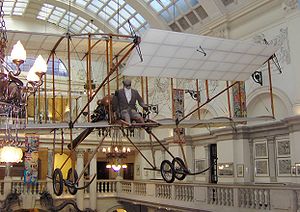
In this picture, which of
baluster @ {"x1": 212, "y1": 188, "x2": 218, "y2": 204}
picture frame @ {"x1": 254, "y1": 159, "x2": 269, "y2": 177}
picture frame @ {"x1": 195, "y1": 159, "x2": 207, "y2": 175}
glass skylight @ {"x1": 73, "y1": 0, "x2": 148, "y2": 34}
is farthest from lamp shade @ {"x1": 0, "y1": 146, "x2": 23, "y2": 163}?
glass skylight @ {"x1": 73, "y1": 0, "x2": 148, "y2": 34}

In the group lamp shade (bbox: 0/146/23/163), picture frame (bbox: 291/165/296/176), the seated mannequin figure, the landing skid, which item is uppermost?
the seated mannequin figure

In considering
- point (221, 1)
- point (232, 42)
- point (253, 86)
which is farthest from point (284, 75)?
point (232, 42)

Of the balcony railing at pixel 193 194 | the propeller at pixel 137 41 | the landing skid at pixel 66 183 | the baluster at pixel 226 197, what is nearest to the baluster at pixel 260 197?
the balcony railing at pixel 193 194

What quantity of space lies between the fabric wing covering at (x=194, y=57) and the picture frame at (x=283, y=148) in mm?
4730

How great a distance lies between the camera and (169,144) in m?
20.8

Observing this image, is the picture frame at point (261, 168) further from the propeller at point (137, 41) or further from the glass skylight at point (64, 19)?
the glass skylight at point (64, 19)

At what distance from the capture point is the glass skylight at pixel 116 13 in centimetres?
2228

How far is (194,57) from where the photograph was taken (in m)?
8.94

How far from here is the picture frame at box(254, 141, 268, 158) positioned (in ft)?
49.3

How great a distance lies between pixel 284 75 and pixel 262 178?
3.74 meters

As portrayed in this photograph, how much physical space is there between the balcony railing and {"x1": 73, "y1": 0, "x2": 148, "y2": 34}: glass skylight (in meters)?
8.41

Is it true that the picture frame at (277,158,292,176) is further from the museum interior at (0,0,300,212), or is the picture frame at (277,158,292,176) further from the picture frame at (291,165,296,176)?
the picture frame at (291,165,296,176)

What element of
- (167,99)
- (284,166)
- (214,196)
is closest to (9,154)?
(214,196)

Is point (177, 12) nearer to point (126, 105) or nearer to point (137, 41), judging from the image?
point (126, 105)
